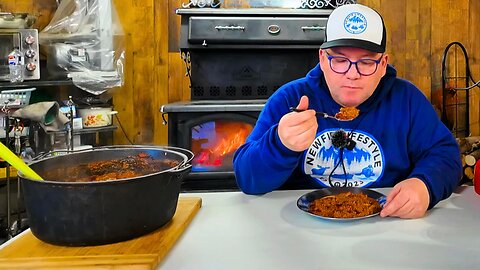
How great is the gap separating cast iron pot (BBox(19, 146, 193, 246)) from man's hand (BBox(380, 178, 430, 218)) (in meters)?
0.48

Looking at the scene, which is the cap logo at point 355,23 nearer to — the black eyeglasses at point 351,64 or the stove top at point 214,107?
the black eyeglasses at point 351,64

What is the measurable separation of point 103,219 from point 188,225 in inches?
8.5

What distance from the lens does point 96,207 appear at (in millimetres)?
820

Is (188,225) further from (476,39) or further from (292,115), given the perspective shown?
(476,39)

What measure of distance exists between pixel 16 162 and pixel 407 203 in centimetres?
81

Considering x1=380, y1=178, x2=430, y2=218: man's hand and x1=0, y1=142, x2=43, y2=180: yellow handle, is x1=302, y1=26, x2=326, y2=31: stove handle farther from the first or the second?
x1=0, y1=142, x2=43, y2=180: yellow handle

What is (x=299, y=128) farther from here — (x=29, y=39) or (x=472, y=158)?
(x=29, y=39)

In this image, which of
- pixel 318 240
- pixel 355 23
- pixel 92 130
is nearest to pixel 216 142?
pixel 92 130

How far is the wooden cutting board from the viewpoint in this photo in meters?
0.78

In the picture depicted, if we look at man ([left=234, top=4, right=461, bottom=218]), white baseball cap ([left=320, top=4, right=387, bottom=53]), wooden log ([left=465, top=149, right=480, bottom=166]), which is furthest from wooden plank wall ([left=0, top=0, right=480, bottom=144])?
white baseball cap ([left=320, top=4, right=387, bottom=53])

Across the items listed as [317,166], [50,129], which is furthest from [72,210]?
[50,129]

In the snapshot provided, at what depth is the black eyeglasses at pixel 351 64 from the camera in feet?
4.33

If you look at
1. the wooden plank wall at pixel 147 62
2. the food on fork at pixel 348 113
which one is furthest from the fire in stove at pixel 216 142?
the food on fork at pixel 348 113

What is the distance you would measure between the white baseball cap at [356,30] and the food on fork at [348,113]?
19cm
